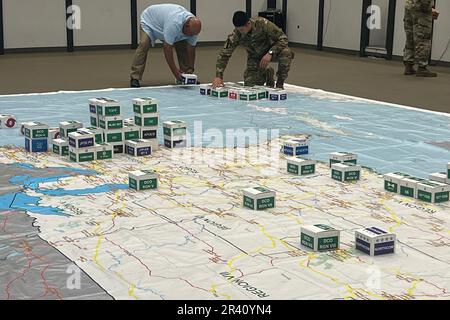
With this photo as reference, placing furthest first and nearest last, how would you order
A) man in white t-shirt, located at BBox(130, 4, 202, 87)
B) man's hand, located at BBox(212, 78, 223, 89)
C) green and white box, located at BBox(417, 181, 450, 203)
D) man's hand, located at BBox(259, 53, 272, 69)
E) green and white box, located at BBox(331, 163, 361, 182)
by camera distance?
man in white t-shirt, located at BBox(130, 4, 202, 87), man's hand, located at BBox(212, 78, 223, 89), man's hand, located at BBox(259, 53, 272, 69), green and white box, located at BBox(331, 163, 361, 182), green and white box, located at BBox(417, 181, 450, 203)

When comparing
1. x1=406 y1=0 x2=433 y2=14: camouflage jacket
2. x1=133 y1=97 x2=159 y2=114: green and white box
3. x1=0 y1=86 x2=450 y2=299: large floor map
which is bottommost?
x1=0 y1=86 x2=450 y2=299: large floor map

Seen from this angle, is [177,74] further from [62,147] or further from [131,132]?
[62,147]

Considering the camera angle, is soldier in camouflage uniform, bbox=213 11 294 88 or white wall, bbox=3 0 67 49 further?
white wall, bbox=3 0 67 49

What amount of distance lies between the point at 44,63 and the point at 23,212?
7786mm

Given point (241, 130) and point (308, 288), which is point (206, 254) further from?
point (241, 130)

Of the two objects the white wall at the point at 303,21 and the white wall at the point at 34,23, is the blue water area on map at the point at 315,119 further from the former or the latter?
the white wall at the point at 303,21

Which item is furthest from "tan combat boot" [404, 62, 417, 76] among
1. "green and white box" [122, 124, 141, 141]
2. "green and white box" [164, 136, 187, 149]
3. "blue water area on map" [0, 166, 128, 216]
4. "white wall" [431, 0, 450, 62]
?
"blue water area on map" [0, 166, 128, 216]

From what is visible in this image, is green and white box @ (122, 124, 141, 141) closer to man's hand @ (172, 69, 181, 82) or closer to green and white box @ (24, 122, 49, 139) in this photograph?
green and white box @ (24, 122, 49, 139)

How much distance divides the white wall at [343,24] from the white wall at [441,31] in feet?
5.61

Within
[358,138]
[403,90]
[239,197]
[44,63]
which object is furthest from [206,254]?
[44,63]

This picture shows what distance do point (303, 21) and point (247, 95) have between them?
6751 millimetres

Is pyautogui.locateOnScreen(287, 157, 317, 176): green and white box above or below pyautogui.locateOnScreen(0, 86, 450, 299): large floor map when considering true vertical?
above

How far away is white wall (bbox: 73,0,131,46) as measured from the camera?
13219 millimetres

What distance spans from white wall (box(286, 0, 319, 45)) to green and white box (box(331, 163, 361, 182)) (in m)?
9.42
